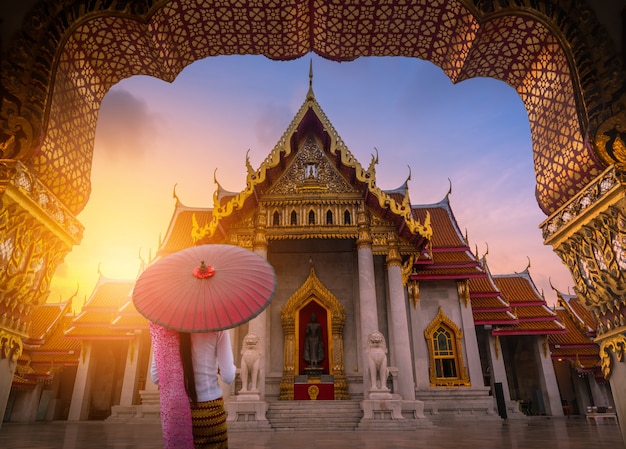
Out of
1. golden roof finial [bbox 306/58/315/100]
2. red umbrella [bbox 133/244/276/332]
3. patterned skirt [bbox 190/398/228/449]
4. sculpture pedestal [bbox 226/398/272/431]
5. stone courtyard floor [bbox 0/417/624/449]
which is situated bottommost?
stone courtyard floor [bbox 0/417/624/449]

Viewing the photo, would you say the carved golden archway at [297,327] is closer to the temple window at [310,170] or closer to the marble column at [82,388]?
the temple window at [310,170]

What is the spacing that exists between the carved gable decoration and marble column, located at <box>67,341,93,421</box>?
10925mm

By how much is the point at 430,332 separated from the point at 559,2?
11.1 metres

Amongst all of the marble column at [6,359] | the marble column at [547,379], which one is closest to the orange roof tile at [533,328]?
the marble column at [547,379]

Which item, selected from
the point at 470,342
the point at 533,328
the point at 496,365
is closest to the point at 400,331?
the point at 470,342

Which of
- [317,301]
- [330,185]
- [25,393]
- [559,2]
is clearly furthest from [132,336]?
[559,2]

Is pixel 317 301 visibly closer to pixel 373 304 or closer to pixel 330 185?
pixel 373 304

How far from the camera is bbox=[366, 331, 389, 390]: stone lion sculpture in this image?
30.7 feet

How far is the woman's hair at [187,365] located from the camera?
92.7 inches

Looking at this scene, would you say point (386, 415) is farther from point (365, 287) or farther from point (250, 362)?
point (250, 362)

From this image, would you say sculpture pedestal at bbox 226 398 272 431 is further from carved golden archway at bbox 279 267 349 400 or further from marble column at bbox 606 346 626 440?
marble column at bbox 606 346 626 440

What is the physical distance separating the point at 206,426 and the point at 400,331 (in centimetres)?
864

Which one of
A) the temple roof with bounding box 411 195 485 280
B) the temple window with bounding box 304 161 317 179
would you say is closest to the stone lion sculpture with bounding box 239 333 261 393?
the temple window with bounding box 304 161 317 179

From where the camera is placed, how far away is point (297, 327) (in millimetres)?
12242
